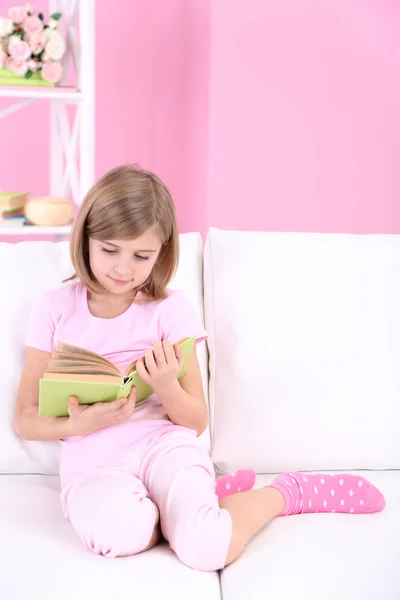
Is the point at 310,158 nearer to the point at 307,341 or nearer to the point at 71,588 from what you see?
the point at 307,341

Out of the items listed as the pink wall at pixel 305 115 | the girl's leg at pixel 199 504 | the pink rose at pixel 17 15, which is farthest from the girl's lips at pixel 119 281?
the pink wall at pixel 305 115

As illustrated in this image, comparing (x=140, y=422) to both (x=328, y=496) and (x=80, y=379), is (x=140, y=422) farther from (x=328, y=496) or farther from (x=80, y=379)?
(x=328, y=496)

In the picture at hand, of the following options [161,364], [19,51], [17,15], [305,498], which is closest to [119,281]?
[161,364]

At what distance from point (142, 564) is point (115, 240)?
599 millimetres

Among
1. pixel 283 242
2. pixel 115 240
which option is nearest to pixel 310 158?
pixel 283 242

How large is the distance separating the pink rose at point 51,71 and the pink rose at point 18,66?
0.23 feet

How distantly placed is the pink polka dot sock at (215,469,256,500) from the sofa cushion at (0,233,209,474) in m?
0.13

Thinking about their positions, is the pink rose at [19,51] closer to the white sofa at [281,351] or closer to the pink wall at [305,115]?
the pink wall at [305,115]

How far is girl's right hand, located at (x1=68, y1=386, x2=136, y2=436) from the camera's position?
1.49m

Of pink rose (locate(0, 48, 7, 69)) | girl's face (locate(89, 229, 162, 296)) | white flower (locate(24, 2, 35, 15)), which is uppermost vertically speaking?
white flower (locate(24, 2, 35, 15))

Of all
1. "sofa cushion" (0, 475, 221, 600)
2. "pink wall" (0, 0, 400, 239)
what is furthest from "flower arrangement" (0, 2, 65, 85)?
"sofa cushion" (0, 475, 221, 600)

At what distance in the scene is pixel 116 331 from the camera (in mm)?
1687

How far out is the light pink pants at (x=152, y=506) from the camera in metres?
1.36

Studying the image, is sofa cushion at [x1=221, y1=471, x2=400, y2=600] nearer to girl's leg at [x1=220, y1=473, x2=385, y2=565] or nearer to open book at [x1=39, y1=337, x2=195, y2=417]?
girl's leg at [x1=220, y1=473, x2=385, y2=565]
